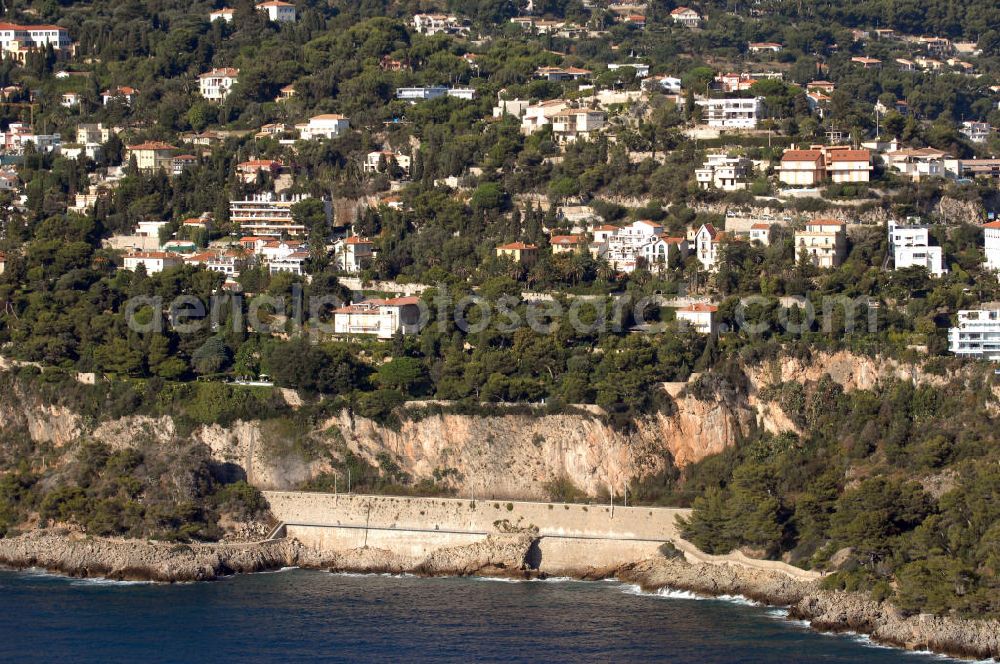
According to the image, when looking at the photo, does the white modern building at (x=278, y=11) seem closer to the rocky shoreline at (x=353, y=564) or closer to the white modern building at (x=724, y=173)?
the white modern building at (x=724, y=173)

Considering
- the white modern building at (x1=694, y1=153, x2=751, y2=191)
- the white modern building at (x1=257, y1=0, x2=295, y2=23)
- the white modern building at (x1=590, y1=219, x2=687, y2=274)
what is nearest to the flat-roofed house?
the white modern building at (x1=694, y1=153, x2=751, y2=191)

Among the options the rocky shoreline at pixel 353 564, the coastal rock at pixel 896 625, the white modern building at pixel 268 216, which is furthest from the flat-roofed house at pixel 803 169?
the coastal rock at pixel 896 625

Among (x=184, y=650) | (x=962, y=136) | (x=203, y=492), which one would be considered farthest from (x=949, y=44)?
(x=184, y=650)

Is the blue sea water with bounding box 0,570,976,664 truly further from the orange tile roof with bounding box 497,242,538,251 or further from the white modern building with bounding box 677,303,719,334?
the orange tile roof with bounding box 497,242,538,251

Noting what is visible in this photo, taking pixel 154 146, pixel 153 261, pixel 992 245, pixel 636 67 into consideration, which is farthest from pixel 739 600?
pixel 154 146

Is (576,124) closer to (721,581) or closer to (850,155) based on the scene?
(850,155)

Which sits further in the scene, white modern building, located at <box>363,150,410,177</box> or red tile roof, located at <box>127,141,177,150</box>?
red tile roof, located at <box>127,141,177,150</box>
